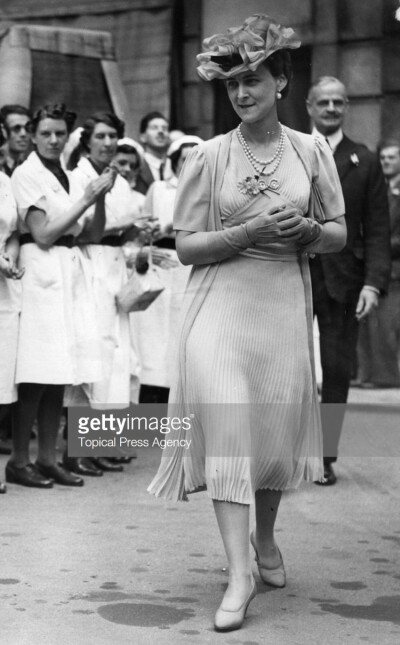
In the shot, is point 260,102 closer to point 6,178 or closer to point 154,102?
point 6,178

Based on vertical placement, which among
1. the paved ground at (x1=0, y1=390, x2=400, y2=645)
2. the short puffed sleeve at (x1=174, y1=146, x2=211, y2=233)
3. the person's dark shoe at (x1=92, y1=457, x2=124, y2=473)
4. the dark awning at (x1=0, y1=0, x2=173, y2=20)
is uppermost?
the dark awning at (x1=0, y1=0, x2=173, y2=20)

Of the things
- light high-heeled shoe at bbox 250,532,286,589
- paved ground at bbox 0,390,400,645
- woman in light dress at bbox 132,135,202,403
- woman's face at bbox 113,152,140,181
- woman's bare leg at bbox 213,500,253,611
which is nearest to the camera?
paved ground at bbox 0,390,400,645

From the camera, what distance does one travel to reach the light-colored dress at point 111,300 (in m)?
6.75

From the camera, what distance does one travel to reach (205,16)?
23.2 ft

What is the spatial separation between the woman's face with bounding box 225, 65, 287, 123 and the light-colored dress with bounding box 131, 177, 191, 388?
3363 millimetres

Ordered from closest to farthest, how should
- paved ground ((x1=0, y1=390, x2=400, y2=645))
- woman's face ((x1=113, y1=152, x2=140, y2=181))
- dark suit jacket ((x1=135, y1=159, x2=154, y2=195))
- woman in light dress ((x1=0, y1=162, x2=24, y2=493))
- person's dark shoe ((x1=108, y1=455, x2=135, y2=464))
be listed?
paved ground ((x1=0, y1=390, x2=400, y2=645))
woman in light dress ((x1=0, y1=162, x2=24, y2=493))
person's dark shoe ((x1=108, y1=455, x2=135, y2=464))
woman's face ((x1=113, y1=152, x2=140, y2=181))
dark suit jacket ((x1=135, y1=159, x2=154, y2=195))

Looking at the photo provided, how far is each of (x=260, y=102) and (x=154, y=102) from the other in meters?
4.57

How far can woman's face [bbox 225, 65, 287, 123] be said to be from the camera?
4.25 m

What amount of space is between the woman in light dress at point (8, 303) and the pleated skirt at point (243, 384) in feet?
6.72

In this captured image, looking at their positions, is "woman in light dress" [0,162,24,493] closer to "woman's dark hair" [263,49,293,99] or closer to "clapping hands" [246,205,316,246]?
"woman's dark hair" [263,49,293,99]

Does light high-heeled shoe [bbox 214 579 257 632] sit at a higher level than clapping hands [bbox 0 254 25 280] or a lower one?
lower

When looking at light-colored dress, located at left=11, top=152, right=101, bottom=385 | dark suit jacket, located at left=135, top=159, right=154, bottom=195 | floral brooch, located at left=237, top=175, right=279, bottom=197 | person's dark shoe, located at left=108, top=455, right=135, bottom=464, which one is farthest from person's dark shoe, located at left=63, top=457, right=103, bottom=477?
floral brooch, located at left=237, top=175, right=279, bottom=197

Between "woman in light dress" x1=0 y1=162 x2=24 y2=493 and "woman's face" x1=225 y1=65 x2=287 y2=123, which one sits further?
"woman in light dress" x1=0 y1=162 x2=24 y2=493

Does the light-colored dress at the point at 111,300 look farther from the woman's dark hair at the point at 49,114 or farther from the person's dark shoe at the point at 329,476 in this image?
the person's dark shoe at the point at 329,476
